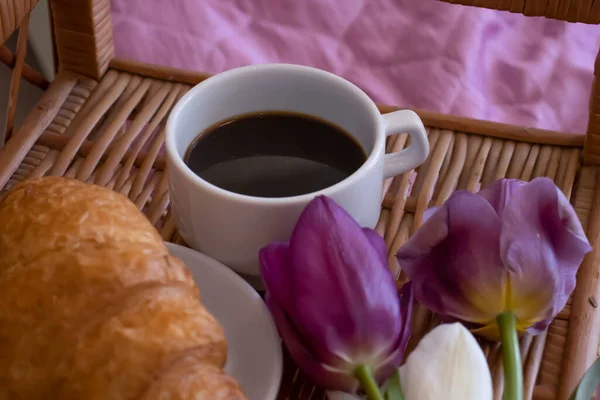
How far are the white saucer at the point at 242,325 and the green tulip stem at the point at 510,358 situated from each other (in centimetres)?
12

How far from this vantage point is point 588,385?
0.36 m

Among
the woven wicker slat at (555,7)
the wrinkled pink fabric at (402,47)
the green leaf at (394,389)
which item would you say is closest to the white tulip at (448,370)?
the green leaf at (394,389)

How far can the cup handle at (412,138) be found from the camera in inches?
18.6

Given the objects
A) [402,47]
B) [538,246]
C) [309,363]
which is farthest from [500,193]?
[402,47]

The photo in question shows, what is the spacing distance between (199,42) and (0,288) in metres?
→ 0.52

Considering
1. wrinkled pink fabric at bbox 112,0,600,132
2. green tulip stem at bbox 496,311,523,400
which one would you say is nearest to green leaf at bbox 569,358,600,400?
green tulip stem at bbox 496,311,523,400

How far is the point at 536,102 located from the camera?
786 millimetres

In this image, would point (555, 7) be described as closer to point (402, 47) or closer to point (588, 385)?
point (588, 385)

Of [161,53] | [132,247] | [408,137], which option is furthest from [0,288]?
[161,53]

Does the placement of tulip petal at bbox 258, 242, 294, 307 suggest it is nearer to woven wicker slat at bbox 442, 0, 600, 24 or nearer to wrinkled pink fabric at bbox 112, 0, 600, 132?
woven wicker slat at bbox 442, 0, 600, 24

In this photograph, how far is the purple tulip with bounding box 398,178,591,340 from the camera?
0.39 meters

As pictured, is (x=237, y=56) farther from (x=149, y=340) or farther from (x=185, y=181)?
(x=149, y=340)

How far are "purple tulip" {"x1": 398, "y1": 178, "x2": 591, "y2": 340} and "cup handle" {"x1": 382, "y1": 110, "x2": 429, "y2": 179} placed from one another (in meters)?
0.08

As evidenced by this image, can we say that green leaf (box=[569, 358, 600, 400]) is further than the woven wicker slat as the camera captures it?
No
